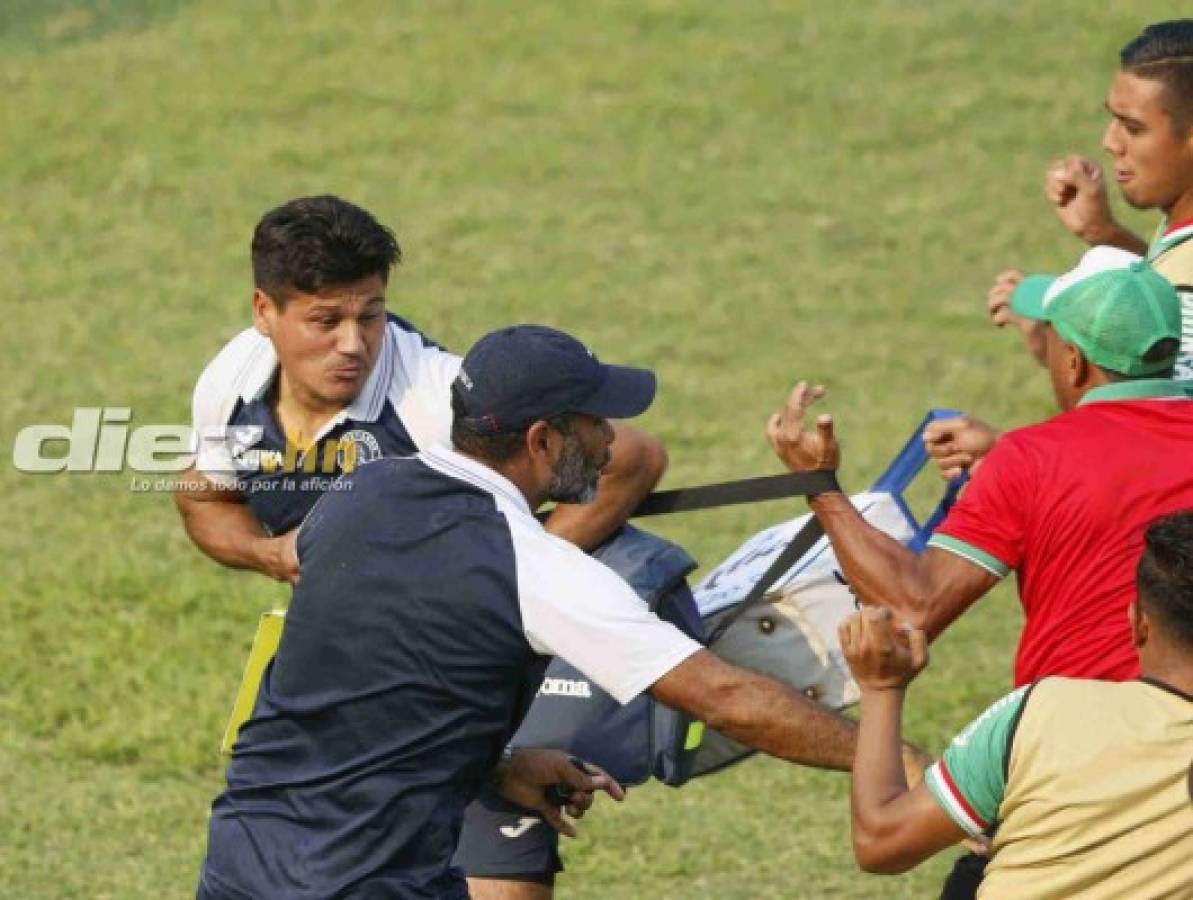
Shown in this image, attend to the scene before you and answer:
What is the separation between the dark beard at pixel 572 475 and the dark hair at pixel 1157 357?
116 centimetres

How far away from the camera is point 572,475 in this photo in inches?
211

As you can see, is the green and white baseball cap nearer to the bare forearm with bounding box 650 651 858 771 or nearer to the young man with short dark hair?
the young man with short dark hair

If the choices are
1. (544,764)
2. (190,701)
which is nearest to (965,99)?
(190,701)

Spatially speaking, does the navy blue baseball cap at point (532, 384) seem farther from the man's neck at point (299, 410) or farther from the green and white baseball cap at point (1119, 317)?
the man's neck at point (299, 410)

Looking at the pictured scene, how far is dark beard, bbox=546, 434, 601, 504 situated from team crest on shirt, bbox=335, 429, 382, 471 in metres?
1.23

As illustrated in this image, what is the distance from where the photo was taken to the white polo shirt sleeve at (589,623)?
5.00 meters

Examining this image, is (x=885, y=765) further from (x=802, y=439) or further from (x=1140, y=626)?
(x=802, y=439)

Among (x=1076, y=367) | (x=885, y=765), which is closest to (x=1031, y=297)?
(x=1076, y=367)

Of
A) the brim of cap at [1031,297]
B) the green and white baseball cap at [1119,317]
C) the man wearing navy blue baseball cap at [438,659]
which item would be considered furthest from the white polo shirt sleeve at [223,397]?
the green and white baseball cap at [1119,317]

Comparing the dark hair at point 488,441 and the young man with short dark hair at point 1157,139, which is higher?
the young man with short dark hair at point 1157,139

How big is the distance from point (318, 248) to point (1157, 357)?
233cm

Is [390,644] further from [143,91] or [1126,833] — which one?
[143,91]

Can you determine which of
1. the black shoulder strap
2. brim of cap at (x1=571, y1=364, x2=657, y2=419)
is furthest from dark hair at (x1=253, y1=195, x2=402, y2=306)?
brim of cap at (x1=571, y1=364, x2=657, y2=419)

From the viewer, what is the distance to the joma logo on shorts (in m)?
6.56
